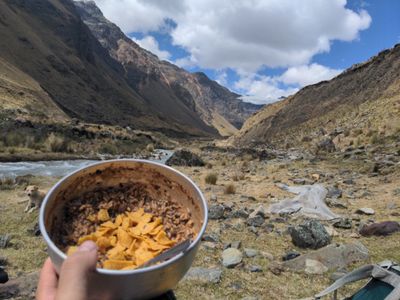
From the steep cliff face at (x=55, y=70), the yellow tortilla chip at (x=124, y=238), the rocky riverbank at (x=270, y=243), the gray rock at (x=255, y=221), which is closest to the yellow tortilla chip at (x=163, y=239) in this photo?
the yellow tortilla chip at (x=124, y=238)

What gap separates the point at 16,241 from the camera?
7648 millimetres

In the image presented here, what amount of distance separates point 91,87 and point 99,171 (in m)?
101

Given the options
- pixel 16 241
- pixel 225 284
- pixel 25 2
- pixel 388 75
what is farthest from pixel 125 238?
pixel 25 2

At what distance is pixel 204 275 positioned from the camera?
6.07 meters

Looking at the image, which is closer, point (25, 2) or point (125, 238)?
point (125, 238)

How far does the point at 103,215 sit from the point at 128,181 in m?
0.30

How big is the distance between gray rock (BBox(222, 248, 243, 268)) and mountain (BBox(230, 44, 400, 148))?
700 inches

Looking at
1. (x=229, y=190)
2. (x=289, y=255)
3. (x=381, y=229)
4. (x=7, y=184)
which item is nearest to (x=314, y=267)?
(x=289, y=255)

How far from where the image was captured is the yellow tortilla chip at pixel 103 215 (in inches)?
82.1

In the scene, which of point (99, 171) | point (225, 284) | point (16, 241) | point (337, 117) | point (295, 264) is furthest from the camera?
point (337, 117)

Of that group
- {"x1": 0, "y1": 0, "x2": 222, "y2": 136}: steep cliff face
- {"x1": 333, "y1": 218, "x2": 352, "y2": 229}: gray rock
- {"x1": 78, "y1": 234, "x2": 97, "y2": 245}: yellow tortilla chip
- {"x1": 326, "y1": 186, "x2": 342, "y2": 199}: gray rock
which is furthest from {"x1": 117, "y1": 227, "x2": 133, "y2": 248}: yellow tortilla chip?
{"x1": 0, "y1": 0, "x2": 222, "y2": 136}: steep cliff face

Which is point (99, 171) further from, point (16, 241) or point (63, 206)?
point (16, 241)

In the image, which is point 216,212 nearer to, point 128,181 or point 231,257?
point 231,257

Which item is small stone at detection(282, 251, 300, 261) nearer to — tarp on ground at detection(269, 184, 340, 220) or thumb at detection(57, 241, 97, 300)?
tarp on ground at detection(269, 184, 340, 220)
